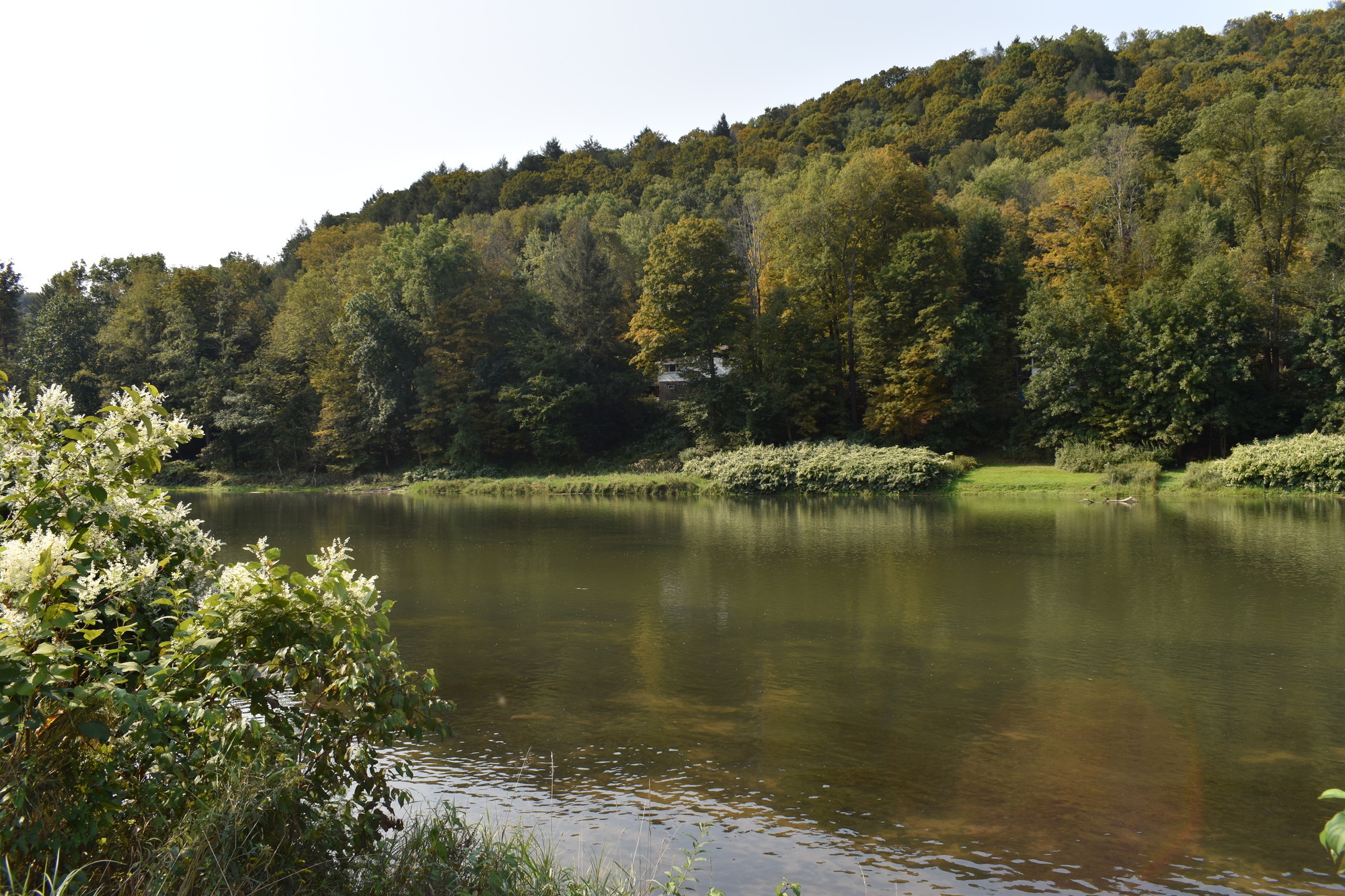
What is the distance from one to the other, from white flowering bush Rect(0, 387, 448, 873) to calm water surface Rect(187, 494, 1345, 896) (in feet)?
6.99

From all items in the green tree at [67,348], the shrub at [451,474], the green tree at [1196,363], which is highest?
the green tree at [67,348]

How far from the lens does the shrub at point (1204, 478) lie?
95.2 feet

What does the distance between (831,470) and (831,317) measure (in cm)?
1129

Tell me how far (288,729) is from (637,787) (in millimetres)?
3319

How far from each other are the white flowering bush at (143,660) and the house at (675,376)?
38386 mm

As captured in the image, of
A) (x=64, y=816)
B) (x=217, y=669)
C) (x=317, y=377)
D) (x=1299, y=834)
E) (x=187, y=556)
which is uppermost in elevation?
(x=317, y=377)

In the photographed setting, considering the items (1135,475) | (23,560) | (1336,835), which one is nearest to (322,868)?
(23,560)

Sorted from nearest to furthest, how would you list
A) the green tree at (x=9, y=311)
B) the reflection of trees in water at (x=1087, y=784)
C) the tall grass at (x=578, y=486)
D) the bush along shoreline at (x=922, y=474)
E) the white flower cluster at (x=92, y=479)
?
the white flower cluster at (x=92, y=479) → the reflection of trees in water at (x=1087, y=784) → the bush along shoreline at (x=922, y=474) → the tall grass at (x=578, y=486) → the green tree at (x=9, y=311)

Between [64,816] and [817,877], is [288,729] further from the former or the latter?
[817,877]

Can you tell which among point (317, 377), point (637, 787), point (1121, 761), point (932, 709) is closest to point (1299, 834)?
point (1121, 761)

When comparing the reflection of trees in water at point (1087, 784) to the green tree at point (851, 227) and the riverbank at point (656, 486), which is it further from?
the green tree at point (851, 227)

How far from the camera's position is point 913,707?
8562 mm

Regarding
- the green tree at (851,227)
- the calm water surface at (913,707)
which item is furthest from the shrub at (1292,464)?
the green tree at (851,227)

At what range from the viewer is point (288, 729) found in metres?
4.14
